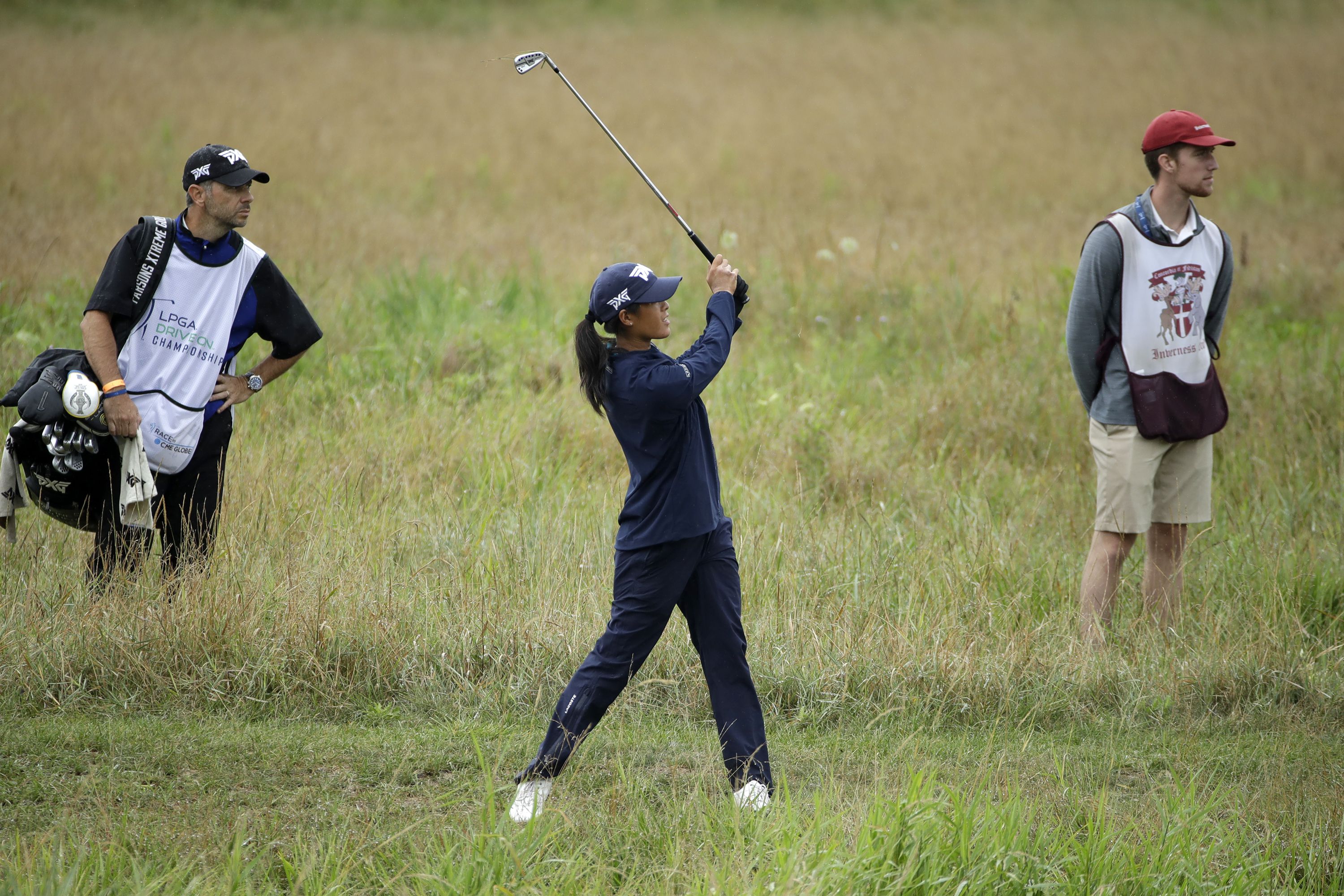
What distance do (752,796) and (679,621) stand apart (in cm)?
146

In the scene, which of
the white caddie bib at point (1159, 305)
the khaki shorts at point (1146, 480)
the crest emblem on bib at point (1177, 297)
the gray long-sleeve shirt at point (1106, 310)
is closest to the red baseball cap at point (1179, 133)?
the gray long-sleeve shirt at point (1106, 310)

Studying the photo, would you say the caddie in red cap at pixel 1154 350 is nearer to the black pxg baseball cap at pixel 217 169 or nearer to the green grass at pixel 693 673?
the green grass at pixel 693 673

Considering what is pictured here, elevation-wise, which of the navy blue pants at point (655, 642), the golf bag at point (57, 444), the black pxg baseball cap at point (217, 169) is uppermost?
the black pxg baseball cap at point (217, 169)

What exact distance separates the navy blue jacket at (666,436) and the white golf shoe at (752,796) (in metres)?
0.81

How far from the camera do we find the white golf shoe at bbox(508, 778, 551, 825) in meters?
3.67

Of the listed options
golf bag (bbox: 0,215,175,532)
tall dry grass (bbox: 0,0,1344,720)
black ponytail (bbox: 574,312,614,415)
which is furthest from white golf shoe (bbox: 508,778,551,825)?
golf bag (bbox: 0,215,175,532)

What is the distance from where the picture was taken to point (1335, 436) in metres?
7.30

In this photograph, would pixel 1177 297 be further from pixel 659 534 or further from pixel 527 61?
pixel 527 61

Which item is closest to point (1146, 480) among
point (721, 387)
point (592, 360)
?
point (592, 360)

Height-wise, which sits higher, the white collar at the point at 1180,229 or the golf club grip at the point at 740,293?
the white collar at the point at 1180,229

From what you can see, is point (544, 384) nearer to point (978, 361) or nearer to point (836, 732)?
point (978, 361)

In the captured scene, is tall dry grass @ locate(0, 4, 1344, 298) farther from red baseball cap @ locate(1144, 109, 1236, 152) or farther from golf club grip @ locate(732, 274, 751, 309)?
golf club grip @ locate(732, 274, 751, 309)

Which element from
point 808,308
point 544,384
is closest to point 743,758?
point 544,384

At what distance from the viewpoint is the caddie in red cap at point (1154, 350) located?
5.11 m
